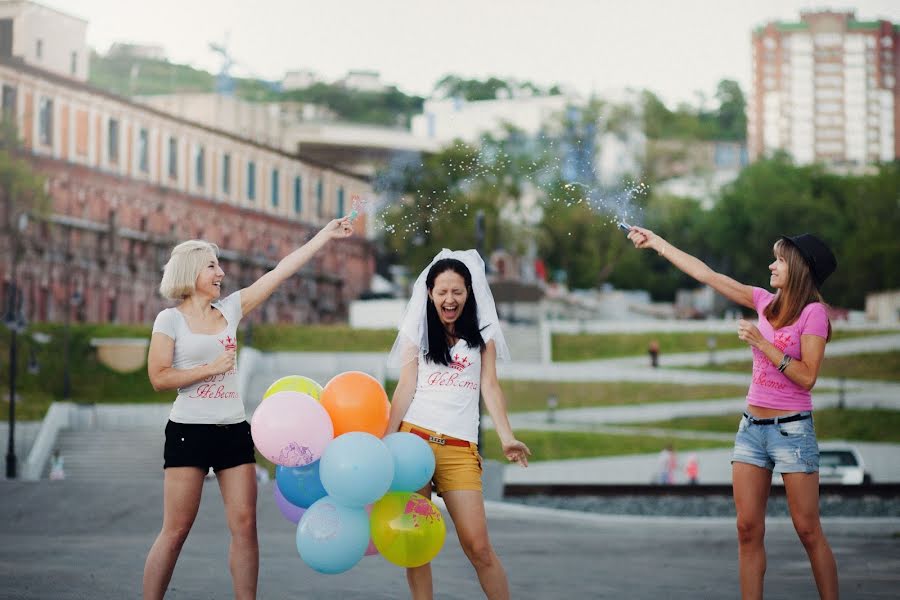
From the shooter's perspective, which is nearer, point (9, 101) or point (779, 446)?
point (779, 446)

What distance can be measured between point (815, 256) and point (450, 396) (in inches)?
78.2

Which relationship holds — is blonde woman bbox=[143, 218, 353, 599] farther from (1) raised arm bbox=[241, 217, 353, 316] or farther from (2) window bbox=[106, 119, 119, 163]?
(2) window bbox=[106, 119, 119, 163]

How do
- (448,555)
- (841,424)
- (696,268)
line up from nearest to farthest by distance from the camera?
(696,268)
(448,555)
(841,424)

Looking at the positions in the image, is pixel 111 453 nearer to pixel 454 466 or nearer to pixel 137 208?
pixel 137 208

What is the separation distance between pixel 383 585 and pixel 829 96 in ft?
580

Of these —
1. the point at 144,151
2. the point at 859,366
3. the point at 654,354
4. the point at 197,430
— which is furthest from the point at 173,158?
the point at 197,430

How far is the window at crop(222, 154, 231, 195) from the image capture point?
6494cm

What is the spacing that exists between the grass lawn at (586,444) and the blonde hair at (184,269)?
35.9 meters

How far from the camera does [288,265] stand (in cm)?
700

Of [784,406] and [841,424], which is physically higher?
[784,406]

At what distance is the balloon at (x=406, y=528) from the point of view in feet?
21.7

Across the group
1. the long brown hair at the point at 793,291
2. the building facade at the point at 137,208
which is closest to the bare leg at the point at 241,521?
the long brown hair at the point at 793,291

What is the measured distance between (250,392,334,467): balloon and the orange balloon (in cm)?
8

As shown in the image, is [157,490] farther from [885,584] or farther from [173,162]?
[173,162]
